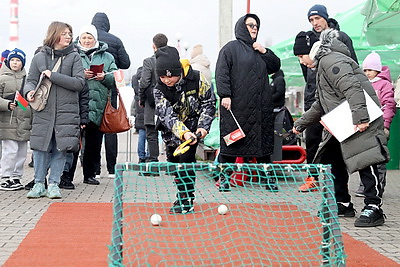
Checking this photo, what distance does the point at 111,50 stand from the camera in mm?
10945

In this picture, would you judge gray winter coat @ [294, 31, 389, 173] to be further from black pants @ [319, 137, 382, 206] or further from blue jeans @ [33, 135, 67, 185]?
blue jeans @ [33, 135, 67, 185]

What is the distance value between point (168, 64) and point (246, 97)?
1934mm

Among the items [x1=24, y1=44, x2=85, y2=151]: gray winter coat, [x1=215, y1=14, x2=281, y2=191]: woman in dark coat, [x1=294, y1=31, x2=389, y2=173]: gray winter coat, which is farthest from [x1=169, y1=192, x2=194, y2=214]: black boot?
[x1=24, y1=44, x2=85, y2=151]: gray winter coat

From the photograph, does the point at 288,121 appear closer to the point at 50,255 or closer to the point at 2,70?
the point at 2,70

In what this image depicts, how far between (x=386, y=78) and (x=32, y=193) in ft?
15.8

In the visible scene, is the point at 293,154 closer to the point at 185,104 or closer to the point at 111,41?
the point at 111,41

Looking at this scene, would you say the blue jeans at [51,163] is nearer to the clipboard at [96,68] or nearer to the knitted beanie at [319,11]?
the clipboard at [96,68]

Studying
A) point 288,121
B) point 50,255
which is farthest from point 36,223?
point 288,121

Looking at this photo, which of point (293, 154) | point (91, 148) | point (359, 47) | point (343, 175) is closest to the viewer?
point (343, 175)

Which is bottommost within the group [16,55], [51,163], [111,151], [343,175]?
[343,175]

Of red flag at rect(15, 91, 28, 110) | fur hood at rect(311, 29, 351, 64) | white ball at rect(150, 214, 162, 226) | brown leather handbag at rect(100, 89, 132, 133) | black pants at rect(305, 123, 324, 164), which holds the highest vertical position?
fur hood at rect(311, 29, 351, 64)

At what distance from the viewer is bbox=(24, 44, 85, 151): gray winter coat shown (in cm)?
854

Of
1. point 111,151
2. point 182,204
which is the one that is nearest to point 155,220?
point 182,204

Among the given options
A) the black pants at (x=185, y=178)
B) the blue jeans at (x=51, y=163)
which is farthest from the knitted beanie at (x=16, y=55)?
the black pants at (x=185, y=178)
